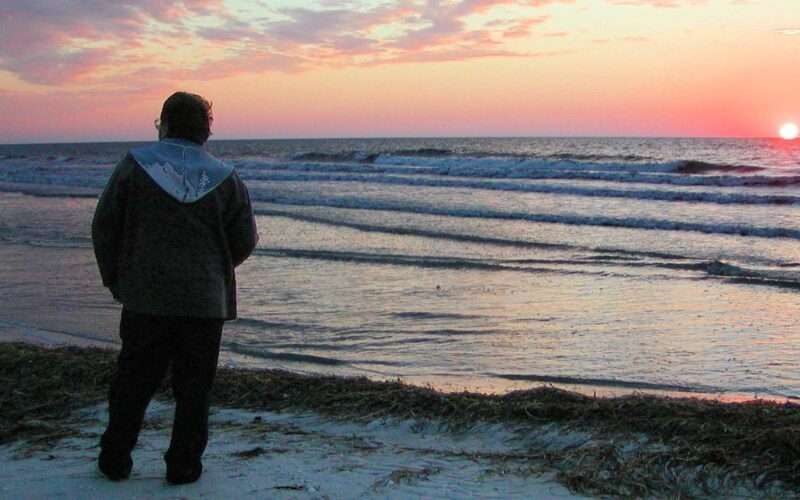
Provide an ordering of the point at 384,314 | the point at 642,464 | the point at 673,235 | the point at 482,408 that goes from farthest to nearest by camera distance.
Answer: the point at 673,235 < the point at 384,314 < the point at 482,408 < the point at 642,464

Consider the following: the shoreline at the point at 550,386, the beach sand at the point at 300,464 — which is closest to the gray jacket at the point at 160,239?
the beach sand at the point at 300,464

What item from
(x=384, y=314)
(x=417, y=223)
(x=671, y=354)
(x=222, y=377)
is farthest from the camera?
(x=417, y=223)

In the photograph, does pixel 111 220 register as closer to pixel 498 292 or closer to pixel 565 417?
pixel 565 417

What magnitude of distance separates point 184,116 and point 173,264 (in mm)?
602

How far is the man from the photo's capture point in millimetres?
3316

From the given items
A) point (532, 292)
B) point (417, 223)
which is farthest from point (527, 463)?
point (417, 223)

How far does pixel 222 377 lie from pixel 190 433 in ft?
5.77

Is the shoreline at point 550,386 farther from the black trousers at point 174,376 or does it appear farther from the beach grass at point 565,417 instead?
the black trousers at point 174,376

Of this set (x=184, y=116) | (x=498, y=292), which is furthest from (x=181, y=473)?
(x=498, y=292)

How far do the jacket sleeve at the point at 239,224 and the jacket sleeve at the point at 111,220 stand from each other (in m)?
0.41

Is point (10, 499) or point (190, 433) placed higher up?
point (190, 433)

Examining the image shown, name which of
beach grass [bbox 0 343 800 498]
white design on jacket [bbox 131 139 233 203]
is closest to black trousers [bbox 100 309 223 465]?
white design on jacket [bbox 131 139 233 203]

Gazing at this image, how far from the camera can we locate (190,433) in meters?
3.51

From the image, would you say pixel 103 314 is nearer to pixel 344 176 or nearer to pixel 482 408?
pixel 482 408
